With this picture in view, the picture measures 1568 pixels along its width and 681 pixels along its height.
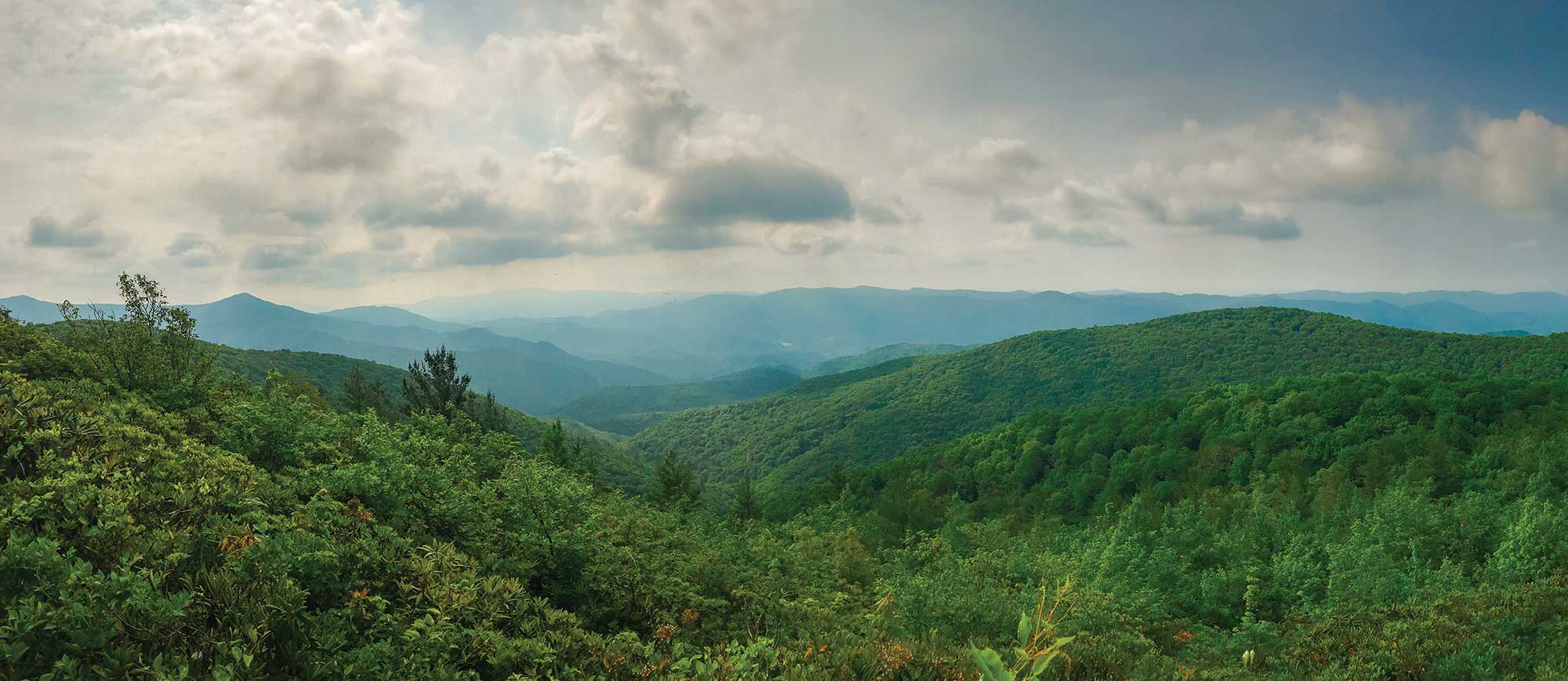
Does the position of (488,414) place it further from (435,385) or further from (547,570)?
(547,570)

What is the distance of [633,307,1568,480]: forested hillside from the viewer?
109125 millimetres

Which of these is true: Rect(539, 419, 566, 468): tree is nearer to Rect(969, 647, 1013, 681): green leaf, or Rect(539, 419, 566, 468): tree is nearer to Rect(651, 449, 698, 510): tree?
Rect(651, 449, 698, 510): tree

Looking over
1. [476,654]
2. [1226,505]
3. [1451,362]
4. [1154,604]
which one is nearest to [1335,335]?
[1451,362]

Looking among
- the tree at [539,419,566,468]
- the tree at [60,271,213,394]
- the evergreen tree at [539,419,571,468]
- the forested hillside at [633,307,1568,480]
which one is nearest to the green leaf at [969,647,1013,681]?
the tree at [60,271,213,394]

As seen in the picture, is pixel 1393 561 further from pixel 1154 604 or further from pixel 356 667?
pixel 356 667

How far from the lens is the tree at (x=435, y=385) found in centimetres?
2894

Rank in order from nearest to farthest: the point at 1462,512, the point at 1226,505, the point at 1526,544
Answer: the point at 1526,544, the point at 1462,512, the point at 1226,505

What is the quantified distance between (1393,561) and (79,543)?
2501 cm

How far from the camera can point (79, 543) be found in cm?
448

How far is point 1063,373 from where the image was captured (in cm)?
14525

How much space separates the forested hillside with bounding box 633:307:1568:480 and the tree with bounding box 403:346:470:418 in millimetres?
102534

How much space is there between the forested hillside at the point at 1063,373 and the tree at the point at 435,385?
103 m

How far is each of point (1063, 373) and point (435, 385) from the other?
480 feet

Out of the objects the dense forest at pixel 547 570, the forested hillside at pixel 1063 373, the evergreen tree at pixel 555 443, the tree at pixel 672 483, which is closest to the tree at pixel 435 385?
the dense forest at pixel 547 570
